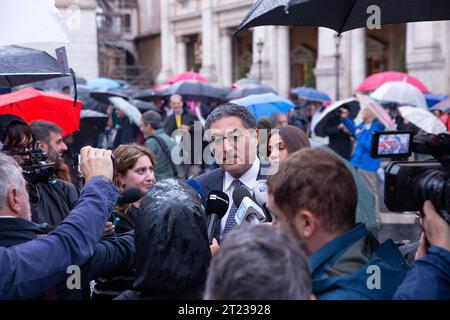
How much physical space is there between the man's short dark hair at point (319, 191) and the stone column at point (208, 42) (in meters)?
35.6

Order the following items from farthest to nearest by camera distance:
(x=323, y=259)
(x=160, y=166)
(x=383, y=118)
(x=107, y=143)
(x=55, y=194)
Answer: (x=107, y=143), (x=383, y=118), (x=160, y=166), (x=55, y=194), (x=323, y=259)

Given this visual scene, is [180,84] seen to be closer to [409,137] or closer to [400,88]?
[400,88]

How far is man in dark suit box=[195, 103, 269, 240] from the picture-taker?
12.9ft

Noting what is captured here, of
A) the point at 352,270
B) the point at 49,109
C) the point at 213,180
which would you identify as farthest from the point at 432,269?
the point at 49,109

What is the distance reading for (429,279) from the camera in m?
2.16

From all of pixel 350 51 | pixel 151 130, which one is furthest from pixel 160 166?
pixel 350 51

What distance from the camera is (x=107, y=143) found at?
43.6 ft

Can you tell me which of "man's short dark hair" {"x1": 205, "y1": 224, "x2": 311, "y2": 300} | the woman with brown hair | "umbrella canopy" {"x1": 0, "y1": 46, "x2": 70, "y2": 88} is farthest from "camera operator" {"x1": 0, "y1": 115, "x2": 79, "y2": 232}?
"man's short dark hair" {"x1": 205, "y1": 224, "x2": 311, "y2": 300}

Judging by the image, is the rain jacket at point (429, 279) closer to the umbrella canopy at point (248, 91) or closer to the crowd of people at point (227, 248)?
the crowd of people at point (227, 248)

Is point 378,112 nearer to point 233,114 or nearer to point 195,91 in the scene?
point 195,91

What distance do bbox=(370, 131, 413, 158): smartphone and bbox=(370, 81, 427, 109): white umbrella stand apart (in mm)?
9241

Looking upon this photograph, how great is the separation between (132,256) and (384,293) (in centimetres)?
120

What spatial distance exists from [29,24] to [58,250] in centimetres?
125

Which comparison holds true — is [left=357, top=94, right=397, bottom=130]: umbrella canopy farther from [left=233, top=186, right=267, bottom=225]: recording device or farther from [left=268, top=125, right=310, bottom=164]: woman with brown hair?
[left=233, top=186, right=267, bottom=225]: recording device
